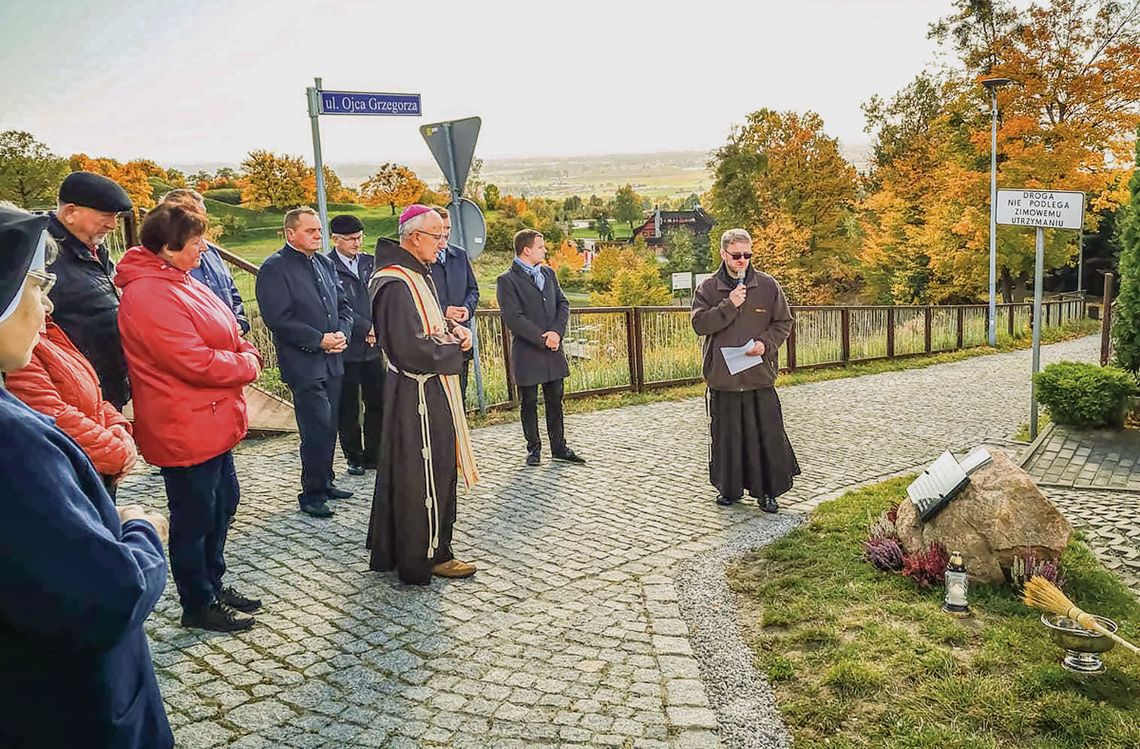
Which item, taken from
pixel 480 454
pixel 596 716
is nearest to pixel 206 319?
pixel 596 716

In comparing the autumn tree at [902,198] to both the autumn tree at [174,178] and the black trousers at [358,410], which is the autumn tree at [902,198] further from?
the black trousers at [358,410]

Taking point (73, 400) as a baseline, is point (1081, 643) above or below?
below

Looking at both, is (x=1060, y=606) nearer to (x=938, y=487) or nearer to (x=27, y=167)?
(x=938, y=487)

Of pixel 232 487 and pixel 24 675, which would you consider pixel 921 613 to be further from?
pixel 24 675

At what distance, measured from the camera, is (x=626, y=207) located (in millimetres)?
95625

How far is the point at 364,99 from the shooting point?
28.6 feet

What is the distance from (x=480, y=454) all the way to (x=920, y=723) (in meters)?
5.84

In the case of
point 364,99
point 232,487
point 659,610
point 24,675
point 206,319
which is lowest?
point 659,610

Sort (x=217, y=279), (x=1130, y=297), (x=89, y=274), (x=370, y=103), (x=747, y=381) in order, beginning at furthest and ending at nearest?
(x=1130, y=297) < (x=370, y=103) < (x=747, y=381) < (x=217, y=279) < (x=89, y=274)

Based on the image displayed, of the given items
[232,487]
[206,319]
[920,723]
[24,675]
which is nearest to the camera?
[24,675]

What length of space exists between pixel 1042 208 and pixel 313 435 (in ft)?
24.8

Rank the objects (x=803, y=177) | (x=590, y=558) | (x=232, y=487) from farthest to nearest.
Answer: (x=803, y=177) < (x=590, y=558) < (x=232, y=487)

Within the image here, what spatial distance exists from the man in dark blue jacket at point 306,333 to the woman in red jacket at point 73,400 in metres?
2.73

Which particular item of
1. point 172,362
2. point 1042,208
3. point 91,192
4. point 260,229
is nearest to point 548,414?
point 172,362
